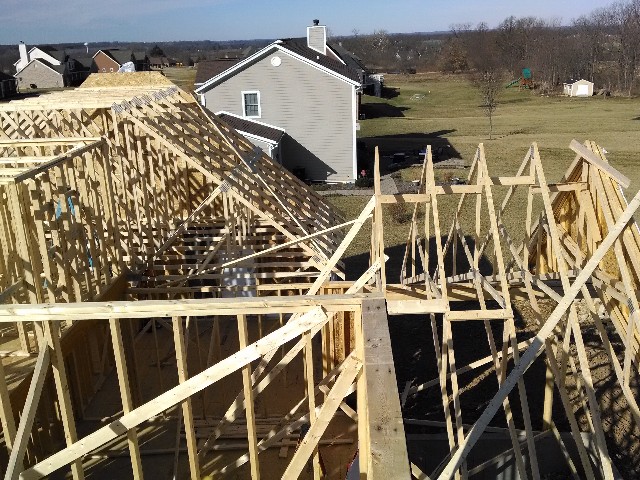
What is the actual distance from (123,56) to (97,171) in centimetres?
9563

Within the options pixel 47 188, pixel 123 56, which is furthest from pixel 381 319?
pixel 123 56

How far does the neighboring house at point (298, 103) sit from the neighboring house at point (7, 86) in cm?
4757

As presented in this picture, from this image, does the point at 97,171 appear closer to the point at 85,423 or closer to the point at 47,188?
the point at 47,188

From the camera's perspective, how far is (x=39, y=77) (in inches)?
3174

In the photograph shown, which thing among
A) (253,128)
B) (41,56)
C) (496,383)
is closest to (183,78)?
(41,56)

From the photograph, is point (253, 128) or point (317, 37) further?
point (317, 37)

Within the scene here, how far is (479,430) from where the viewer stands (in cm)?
566

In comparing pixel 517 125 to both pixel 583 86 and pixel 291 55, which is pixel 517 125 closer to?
pixel 583 86

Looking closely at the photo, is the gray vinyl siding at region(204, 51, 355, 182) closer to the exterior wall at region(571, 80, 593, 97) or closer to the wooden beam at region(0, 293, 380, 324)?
the wooden beam at region(0, 293, 380, 324)

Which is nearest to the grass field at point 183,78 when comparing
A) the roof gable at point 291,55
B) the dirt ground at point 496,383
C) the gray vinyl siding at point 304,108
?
the roof gable at point 291,55

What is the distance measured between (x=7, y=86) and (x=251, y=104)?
170 feet

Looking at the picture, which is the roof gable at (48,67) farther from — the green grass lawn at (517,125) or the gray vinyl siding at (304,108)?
the gray vinyl siding at (304,108)

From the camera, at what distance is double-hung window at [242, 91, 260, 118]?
87.1ft

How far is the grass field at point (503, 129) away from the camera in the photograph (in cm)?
2681
